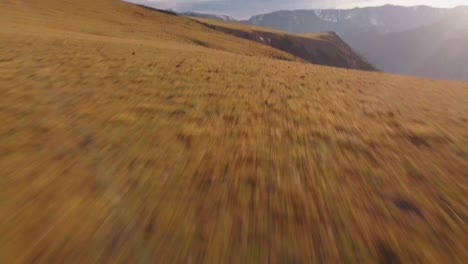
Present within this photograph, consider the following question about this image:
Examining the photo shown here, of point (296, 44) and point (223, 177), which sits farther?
point (296, 44)

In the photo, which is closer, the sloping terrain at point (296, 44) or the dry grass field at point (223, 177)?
the dry grass field at point (223, 177)

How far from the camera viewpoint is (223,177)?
3191mm

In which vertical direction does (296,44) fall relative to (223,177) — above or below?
below

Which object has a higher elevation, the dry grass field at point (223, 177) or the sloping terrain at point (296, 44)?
the dry grass field at point (223, 177)

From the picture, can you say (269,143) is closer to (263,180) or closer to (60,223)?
(263,180)

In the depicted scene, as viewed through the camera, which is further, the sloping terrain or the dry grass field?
the sloping terrain

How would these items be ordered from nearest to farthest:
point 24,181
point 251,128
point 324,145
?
point 24,181, point 324,145, point 251,128

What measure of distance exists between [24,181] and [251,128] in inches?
126

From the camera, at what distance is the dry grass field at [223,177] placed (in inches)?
84.8

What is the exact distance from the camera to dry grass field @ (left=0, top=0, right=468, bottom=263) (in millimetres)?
2154

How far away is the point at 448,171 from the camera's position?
138 inches

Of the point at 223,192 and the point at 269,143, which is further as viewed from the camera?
the point at 269,143

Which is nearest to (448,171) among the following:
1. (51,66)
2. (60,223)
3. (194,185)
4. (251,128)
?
(251,128)

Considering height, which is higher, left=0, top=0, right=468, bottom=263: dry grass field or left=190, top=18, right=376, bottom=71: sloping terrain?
left=0, top=0, right=468, bottom=263: dry grass field
